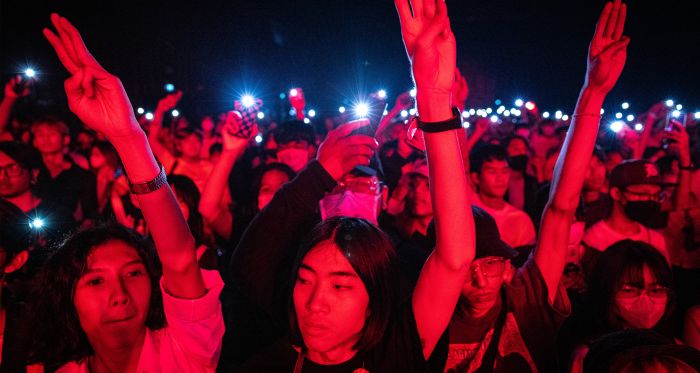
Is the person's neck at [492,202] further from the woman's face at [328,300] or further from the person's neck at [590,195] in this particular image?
the woman's face at [328,300]

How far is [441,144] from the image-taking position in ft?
4.65

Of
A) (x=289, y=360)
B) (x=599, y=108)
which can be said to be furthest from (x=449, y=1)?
(x=289, y=360)

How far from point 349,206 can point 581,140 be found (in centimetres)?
113

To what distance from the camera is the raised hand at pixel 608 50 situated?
206 centimetres

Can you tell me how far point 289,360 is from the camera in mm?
1657

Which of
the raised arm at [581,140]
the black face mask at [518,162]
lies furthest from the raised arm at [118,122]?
the black face mask at [518,162]

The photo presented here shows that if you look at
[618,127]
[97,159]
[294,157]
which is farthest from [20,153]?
[618,127]

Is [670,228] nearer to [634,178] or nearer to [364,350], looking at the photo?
[634,178]

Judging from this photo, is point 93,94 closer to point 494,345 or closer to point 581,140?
point 494,345

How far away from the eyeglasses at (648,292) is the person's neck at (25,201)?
4207mm

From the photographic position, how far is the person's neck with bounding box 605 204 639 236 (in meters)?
3.53

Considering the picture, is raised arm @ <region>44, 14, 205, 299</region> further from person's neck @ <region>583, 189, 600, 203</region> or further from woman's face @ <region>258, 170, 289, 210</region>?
person's neck @ <region>583, 189, 600, 203</region>

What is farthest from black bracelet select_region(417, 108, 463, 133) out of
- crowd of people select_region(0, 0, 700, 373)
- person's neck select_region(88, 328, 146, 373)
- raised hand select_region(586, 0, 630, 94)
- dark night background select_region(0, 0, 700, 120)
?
dark night background select_region(0, 0, 700, 120)

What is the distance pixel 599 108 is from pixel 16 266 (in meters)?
2.93
